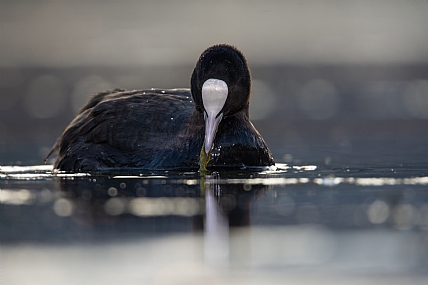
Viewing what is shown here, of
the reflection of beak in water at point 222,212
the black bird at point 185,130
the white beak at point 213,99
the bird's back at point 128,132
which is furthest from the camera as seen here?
the bird's back at point 128,132

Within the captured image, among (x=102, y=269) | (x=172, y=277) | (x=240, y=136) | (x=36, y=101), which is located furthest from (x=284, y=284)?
(x=36, y=101)

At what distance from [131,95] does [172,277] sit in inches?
195

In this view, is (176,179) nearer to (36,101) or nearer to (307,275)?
(307,275)

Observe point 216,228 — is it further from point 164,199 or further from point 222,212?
point 164,199

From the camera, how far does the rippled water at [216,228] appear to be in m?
4.66

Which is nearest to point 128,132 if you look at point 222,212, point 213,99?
point 213,99

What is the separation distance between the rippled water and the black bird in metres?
0.47

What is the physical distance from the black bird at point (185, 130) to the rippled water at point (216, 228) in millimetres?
471

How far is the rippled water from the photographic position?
4664 mm

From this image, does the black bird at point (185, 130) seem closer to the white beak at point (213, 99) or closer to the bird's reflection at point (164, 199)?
the white beak at point (213, 99)

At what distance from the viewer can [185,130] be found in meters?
8.47

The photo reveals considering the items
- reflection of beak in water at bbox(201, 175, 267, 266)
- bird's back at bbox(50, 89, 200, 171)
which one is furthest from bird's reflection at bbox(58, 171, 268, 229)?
bird's back at bbox(50, 89, 200, 171)

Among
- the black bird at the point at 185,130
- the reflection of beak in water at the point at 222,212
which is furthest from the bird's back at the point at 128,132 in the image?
the reflection of beak in water at the point at 222,212

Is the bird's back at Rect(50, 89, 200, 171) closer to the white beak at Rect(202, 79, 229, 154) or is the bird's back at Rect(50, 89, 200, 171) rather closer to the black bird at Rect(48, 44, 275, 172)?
the black bird at Rect(48, 44, 275, 172)
